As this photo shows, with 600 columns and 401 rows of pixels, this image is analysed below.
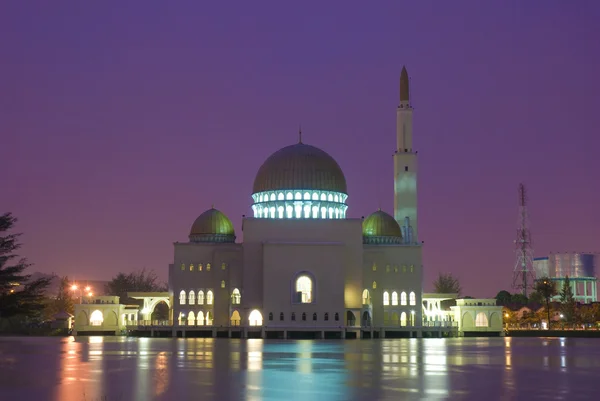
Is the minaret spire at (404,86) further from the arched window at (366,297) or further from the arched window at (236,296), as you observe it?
the arched window at (236,296)

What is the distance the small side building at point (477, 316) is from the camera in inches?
3460

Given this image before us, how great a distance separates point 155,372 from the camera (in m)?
29.6

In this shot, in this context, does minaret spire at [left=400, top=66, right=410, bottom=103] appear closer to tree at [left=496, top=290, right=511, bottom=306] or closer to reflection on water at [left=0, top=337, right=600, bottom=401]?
tree at [left=496, top=290, right=511, bottom=306]

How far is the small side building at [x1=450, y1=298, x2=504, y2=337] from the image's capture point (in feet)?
288

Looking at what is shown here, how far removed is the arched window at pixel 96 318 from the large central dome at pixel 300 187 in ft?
57.6

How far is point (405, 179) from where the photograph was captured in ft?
305

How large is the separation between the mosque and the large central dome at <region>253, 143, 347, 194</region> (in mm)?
95

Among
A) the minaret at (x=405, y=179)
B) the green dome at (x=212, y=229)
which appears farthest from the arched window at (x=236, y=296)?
the minaret at (x=405, y=179)

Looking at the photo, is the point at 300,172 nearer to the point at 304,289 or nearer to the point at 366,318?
the point at 304,289

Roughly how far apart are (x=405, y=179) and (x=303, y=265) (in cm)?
1897

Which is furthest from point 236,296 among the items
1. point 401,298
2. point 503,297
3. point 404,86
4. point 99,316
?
point 503,297

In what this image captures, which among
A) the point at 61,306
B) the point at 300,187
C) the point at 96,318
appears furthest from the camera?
the point at 61,306

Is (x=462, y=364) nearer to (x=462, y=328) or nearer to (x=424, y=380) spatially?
(x=424, y=380)

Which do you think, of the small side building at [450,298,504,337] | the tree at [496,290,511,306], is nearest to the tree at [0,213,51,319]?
the small side building at [450,298,504,337]
